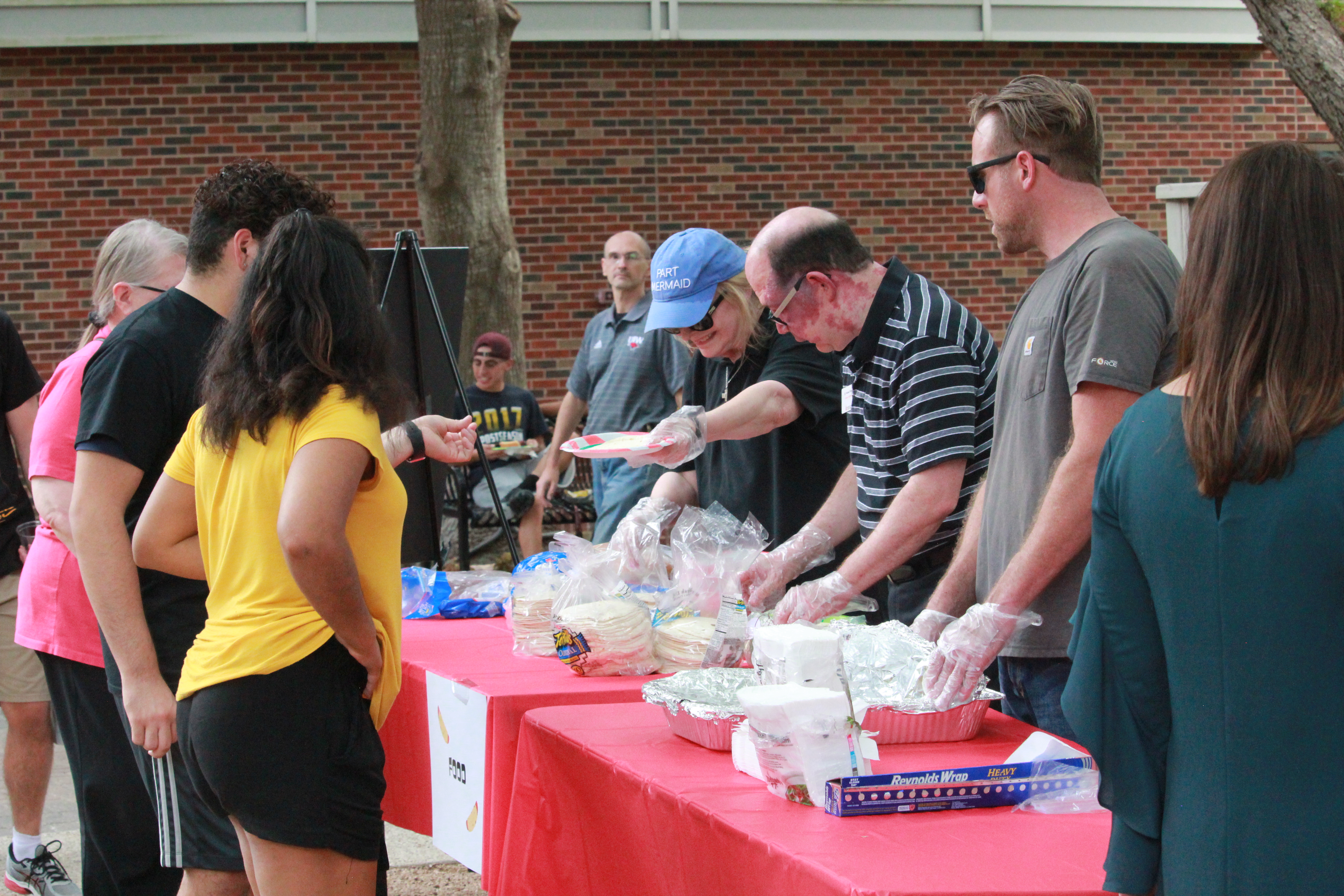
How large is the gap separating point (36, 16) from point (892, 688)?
880 cm

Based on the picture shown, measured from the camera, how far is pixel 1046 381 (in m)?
2.10

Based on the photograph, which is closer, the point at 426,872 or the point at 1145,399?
the point at 1145,399

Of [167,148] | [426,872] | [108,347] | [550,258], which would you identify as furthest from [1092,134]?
[167,148]

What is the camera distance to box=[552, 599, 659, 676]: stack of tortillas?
2523mm

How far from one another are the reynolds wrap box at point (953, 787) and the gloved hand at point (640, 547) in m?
1.42

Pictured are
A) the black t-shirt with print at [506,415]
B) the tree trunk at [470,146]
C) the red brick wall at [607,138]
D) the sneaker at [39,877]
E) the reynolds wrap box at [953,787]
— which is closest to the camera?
the reynolds wrap box at [953,787]

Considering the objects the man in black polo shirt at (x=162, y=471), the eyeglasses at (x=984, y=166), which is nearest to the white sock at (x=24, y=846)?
the man in black polo shirt at (x=162, y=471)

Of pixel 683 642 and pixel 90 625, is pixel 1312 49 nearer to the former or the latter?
pixel 683 642

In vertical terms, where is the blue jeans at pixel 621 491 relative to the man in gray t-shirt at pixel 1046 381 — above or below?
below

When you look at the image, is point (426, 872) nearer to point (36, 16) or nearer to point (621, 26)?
point (621, 26)

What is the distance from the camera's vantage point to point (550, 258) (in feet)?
30.0

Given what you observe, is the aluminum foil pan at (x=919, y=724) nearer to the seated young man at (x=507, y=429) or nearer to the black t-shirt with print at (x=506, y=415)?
the seated young man at (x=507, y=429)

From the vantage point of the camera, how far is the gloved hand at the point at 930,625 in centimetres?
217

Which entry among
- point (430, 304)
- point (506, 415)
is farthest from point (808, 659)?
point (506, 415)
